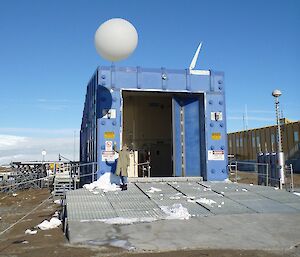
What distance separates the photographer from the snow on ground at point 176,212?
7.76 meters

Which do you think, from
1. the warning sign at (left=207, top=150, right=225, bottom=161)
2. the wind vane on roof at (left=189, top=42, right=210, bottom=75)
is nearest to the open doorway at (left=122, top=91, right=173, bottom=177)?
the wind vane on roof at (left=189, top=42, right=210, bottom=75)

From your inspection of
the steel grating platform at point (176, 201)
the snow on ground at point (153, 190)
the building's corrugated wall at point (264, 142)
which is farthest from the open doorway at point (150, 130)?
the building's corrugated wall at point (264, 142)

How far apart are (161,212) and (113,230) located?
174 centimetres

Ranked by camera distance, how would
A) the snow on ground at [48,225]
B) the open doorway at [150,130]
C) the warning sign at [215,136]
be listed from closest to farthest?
the snow on ground at [48,225], the warning sign at [215,136], the open doorway at [150,130]

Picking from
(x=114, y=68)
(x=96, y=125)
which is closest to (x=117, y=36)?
(x=114, y=68)

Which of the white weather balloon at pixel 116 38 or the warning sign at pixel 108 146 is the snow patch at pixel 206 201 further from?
the white weather balloon at pixel 116 38

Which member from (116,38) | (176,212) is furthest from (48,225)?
(116,38)

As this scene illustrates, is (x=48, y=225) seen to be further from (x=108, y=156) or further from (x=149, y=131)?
(x=149, y=131)

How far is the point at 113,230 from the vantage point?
673 centimetres

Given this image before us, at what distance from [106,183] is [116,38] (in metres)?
5.21

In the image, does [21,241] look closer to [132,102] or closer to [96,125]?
[96,125]

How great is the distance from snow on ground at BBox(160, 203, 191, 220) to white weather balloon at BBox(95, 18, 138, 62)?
15.0ft

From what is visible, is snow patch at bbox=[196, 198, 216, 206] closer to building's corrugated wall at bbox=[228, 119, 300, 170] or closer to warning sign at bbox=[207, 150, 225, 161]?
warning sign at bbox=[207, 150, 225, 161]

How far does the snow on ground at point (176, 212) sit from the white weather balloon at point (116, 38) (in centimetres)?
456
